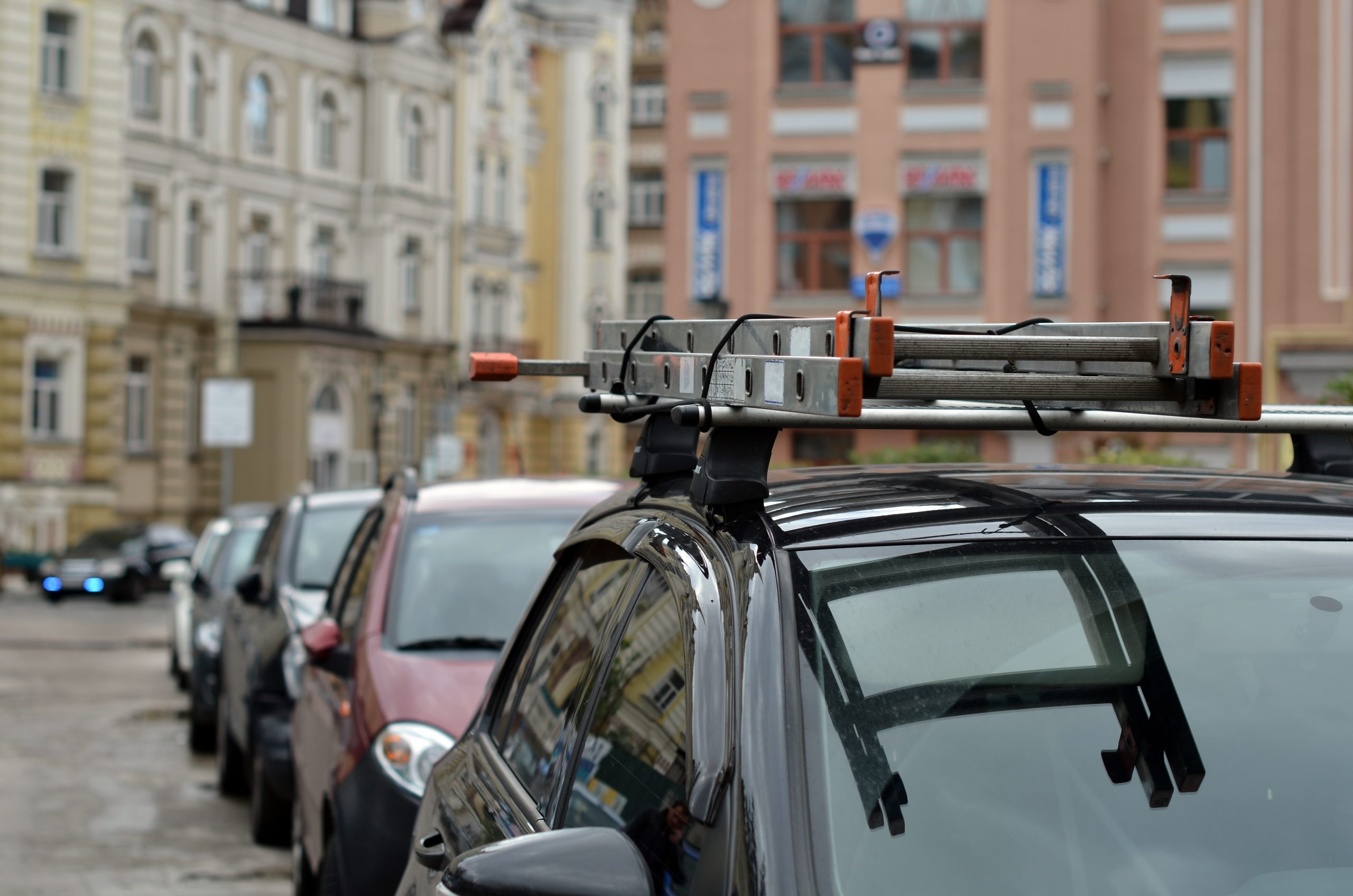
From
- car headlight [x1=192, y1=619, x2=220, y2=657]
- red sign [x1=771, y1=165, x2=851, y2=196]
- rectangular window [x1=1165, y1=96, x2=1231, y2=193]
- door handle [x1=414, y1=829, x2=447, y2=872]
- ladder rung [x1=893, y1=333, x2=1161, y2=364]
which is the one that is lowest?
car headlight [x1=192, y1=619, x2=220, y2=657]

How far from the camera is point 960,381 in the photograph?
260 cm

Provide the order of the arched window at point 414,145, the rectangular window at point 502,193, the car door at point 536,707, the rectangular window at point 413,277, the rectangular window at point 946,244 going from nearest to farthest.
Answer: the car door at point 536,707, the rectangular window at point 946,244, the arched window at point 414,145, the rectangular window at point 413,277, the rectangular window at point 502,193

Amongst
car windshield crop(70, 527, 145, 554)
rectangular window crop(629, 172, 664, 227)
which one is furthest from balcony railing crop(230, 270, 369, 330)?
rectangular window crop(629, 172, 664, 227)

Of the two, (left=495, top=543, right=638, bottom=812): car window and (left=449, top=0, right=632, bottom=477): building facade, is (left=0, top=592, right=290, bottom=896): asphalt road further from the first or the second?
(left=449, top=0, right=632, bottom=477): building facade

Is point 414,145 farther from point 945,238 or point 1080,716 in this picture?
point 1080,716

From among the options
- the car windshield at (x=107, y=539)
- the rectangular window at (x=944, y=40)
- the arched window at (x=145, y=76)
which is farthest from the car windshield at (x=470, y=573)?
the arched window at (x=145, y=76)

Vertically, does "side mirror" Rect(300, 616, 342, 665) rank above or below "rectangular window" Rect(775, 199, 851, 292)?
below

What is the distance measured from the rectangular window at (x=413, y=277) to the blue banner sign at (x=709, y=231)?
72.2 ft

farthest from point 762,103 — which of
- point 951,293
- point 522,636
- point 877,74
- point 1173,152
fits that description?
point 522,636

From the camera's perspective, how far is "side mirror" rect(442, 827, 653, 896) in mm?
2291

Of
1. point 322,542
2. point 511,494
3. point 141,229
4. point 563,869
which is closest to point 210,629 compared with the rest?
point 322,542

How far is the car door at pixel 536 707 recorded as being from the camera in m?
3.25

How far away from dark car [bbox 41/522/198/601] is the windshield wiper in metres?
29.0

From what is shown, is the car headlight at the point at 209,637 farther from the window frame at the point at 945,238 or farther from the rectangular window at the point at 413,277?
the rectangular window at the point at 413,277
